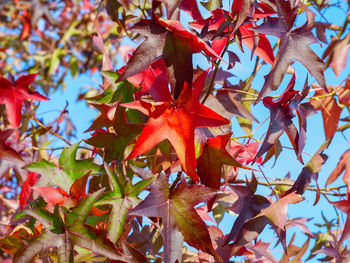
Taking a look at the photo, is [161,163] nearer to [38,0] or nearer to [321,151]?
[321,151]

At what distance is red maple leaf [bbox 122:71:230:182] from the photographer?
2.45 ft

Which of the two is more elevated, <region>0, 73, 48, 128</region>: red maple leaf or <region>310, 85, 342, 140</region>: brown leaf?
<region>310, 85, 342, 140</region>: brown leaf

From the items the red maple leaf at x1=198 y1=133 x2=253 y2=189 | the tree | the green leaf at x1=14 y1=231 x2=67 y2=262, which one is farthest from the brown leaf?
the green leaf at x1=14 y1=231 x2=67 y2=262

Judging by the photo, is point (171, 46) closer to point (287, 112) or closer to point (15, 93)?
Answer: point (287, 112)

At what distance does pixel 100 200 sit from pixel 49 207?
0.52 feet

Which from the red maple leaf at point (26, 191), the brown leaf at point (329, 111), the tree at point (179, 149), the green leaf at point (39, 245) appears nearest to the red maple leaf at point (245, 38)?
the tree at point (179, 149)

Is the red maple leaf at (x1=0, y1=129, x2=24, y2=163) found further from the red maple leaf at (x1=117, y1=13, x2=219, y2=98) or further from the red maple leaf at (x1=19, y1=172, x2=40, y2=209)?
the red maple leaf at (x1=117, y1=13, x2=219, y2=98)

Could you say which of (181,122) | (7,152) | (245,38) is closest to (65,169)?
(7,152)

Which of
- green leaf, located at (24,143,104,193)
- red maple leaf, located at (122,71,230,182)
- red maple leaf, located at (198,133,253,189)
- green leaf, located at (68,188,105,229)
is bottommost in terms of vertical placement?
green leaf, located at (24,143,104,193)

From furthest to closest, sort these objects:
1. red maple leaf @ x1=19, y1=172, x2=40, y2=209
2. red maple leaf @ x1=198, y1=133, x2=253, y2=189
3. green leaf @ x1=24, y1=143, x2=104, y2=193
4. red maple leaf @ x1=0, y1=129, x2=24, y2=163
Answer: red maple leaf @ x1=19, y1=172, x2=40, y2=209 < red maple leaf @ x1=0, y1=129, x2=24, y2=163 < green leaf @ x1=24, y1=143, x2=104, y2=193 < red maple leaf @ x1=198, y1=133, x2=253, y2=189

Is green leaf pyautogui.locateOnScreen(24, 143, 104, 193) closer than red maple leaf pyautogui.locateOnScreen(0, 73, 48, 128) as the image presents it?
Yes

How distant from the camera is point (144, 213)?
2.43 ft

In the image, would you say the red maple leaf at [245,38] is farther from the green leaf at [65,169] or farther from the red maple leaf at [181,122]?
the green leaf at [65,169]

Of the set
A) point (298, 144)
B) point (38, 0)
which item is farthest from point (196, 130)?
point (38, 0)
